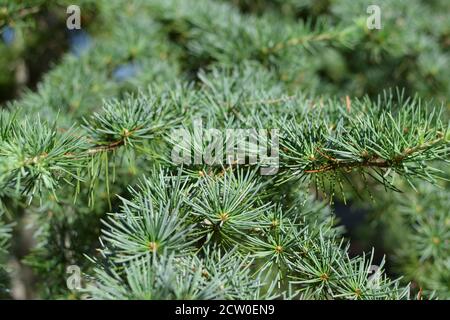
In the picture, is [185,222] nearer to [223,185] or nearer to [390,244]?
[223,185]

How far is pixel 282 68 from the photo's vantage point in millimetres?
593

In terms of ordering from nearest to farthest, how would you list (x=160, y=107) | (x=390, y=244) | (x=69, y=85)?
(x=160, y=107), (x=69, y=85), (x=390, y=244)

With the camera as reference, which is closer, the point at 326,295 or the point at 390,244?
the point at 326,295

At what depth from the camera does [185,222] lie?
0.30 metres

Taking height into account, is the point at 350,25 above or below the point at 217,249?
above
